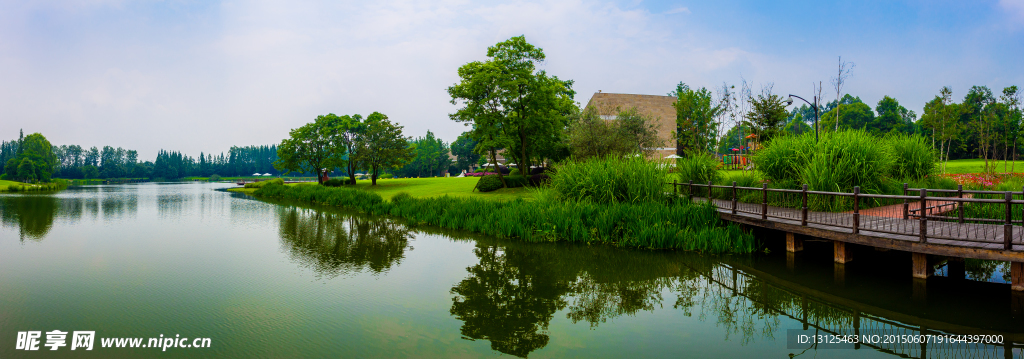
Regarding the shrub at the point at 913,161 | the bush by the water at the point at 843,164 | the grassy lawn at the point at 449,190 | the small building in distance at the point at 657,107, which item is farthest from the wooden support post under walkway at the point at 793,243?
the small building in distance at the point at 657,107

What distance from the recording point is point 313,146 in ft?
135

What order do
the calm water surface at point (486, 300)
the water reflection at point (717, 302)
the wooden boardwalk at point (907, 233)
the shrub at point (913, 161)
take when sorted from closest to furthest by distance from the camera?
the calm water surface at point (486, 300), the water reflection at point (717, 302), the wooden boardwalk at point (907, 233), the shrub at point (913, 161)

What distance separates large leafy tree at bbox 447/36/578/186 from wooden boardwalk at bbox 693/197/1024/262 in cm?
1546

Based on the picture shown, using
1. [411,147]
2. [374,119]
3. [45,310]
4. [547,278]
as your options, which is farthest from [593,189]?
[374,119]

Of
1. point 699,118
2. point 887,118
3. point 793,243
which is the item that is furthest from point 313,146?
point 887,118

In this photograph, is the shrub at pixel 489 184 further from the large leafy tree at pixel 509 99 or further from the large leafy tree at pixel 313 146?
the large leafy tree at pixel 313 146

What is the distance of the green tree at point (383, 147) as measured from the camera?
3625 cm

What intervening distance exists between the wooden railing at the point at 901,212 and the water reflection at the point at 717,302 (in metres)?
0.84

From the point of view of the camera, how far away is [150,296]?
723cm

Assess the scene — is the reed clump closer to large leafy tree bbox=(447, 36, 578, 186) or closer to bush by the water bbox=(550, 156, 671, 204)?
bush by the water bbox=(550, 156, 671, 204)

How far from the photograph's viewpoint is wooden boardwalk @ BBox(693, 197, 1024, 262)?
245 inches

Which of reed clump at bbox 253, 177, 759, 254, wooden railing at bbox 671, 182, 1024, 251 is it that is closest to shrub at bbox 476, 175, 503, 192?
reed clump at bbox 253, 177, 759, 254

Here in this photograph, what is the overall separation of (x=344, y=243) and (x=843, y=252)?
437 inches

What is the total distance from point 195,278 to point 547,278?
6316 millimetres
